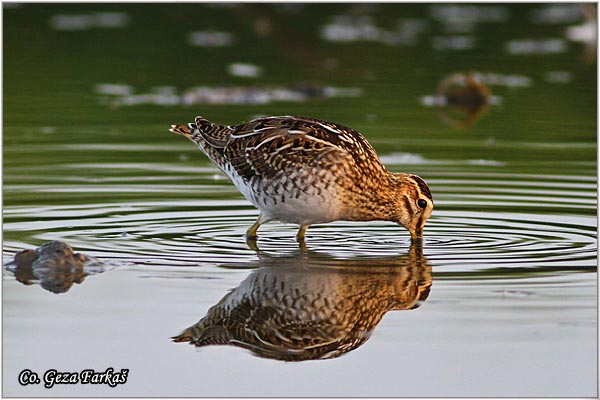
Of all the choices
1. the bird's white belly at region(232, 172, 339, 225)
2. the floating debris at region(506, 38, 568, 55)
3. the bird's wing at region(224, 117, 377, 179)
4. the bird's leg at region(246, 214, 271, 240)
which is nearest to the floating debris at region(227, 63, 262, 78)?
the floating debris at region(506, 38, 568, 55)

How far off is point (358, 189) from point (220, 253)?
1.44 m

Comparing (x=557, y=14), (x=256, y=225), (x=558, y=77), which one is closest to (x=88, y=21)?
(x=558, y=77)

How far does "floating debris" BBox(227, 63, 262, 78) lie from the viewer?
1942 cm

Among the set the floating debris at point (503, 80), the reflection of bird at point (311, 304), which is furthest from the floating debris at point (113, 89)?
the reflection of bird at point (311, 304)

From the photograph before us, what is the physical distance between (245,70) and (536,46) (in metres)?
5.93

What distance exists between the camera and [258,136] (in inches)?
418

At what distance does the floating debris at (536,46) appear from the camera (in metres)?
22.0

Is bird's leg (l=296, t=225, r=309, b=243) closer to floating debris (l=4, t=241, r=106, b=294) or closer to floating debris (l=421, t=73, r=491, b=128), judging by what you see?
floating debris (l=4, t=241, r=106, b=294)

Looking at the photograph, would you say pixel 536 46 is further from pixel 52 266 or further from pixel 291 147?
pixel 52 266

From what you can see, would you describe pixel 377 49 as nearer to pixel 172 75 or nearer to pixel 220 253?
pixel 172 75

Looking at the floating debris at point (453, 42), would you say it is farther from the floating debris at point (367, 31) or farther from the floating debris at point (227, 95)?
the floating debris at point (227, 95)

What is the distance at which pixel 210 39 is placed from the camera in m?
22.8

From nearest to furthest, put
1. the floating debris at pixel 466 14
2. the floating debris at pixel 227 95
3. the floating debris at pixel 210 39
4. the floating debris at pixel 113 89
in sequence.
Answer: the floating debris at pixel 227 95 < the floating debris at pixel 113 89 < the floating debris at pixel 210 39 < the floating debris at pixel 466 14

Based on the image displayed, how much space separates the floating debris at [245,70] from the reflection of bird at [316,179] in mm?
8672
